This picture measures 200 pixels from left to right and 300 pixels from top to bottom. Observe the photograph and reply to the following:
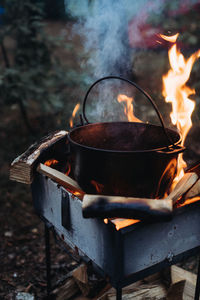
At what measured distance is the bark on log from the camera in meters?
1.98

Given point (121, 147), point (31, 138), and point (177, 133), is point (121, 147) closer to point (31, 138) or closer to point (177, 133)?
point (177, 133)

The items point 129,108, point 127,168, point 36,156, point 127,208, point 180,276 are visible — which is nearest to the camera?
point 127,208

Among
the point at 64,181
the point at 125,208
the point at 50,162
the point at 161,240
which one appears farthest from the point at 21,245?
the point at 125,208

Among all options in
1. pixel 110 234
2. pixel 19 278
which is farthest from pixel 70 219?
pixel 19 278

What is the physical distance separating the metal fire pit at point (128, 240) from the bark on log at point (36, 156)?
178 mm

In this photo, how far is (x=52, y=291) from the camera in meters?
2.38

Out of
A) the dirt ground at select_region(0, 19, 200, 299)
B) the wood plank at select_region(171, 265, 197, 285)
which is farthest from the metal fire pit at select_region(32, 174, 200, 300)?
the dirt ground at select_region(0, 19, 200, 299)

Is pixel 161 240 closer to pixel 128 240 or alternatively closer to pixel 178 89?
pixel 128 240

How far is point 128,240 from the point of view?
1.51 meters

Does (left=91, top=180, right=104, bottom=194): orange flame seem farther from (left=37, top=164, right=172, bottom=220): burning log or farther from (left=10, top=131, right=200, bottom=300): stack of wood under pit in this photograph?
(left=37, top=164, right=172, bottom=220): burning log

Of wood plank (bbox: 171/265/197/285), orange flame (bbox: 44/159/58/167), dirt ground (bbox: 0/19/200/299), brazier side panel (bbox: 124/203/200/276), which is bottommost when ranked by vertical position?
dirt ground (bbox: 0/19/200/299)

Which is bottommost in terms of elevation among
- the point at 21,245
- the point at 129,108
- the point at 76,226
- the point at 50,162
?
the point at 21,245

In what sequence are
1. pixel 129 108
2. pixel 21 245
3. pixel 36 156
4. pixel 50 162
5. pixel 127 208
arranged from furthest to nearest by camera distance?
pixel 21 245, pixel 129 108, pixel 50 162, pixel 36 156, pixel 127 208

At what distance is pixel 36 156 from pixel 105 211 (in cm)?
78
